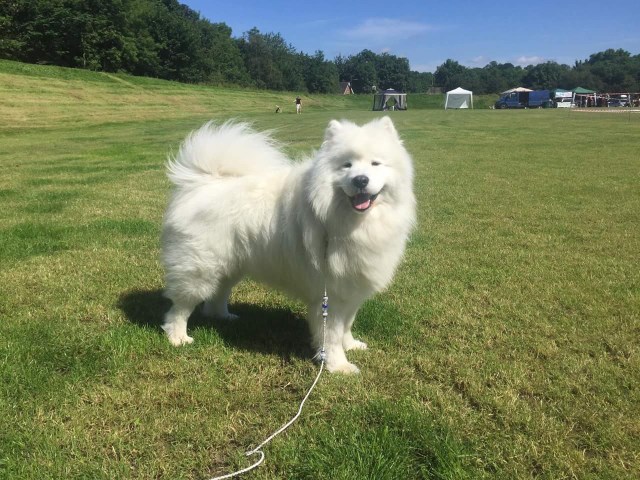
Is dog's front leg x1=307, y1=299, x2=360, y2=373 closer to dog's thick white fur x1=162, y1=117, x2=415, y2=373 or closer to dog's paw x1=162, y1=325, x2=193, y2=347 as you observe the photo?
dog's thick white fur x1=162, y1=117, x2=415, y2=373

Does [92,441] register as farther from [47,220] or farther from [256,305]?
[47,220]

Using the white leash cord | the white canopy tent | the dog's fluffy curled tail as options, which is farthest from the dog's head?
the white canopy tent

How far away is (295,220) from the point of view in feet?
11.3

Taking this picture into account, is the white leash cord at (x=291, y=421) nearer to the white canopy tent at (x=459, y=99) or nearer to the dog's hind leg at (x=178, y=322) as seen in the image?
the dog's hind leg at (x=178, y=322)

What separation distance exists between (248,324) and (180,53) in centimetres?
7615

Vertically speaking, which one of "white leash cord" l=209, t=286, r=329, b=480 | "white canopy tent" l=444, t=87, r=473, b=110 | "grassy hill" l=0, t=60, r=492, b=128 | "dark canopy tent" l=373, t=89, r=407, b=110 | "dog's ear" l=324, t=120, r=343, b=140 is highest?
"white canopy tent" l=444, t=87, r=473, b=110

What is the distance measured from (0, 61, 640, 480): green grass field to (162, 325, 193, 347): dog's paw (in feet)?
0.26

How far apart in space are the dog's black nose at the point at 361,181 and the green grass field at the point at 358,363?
1.40m

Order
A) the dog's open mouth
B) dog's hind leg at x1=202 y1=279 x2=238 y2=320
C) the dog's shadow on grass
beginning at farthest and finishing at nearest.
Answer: dog's hind leg at x1=202 y1=279 x2=238 y2=320 < the dog's shadow on grass < the dog's open mouth

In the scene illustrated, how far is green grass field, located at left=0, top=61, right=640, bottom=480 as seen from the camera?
267cm

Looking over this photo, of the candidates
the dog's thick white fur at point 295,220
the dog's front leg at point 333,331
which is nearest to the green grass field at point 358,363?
the dog's front leg at point 333,331

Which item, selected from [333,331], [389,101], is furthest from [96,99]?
[389,101]

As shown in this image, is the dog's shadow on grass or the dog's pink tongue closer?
the dog's pink tongue

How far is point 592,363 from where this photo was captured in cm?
361
